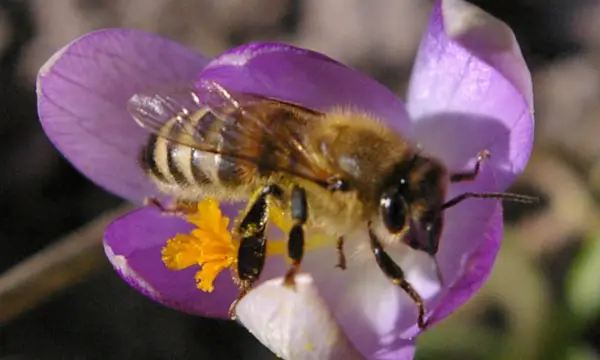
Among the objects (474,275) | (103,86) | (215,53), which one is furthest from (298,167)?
(215,53)

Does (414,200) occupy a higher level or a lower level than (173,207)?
higher

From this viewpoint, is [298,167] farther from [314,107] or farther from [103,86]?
[103,86]

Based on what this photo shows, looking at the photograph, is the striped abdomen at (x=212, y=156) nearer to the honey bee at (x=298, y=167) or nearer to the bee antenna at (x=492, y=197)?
the honey bee at (x=298, y=167)

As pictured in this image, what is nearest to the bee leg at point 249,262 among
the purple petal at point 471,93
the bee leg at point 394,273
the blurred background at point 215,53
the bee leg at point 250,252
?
the bee leg at point 250,252

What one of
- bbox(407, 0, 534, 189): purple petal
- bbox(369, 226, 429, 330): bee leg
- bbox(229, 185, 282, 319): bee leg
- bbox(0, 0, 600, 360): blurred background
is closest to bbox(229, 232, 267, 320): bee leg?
bbox(229, 185, 282, 319): bee leg

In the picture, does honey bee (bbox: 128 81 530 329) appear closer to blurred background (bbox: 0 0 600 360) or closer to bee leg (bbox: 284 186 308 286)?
bee leg (bbox: 284 186 308 286)

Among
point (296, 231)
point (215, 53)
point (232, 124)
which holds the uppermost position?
point (232, 124)

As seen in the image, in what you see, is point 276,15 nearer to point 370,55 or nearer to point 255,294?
point 370,55
